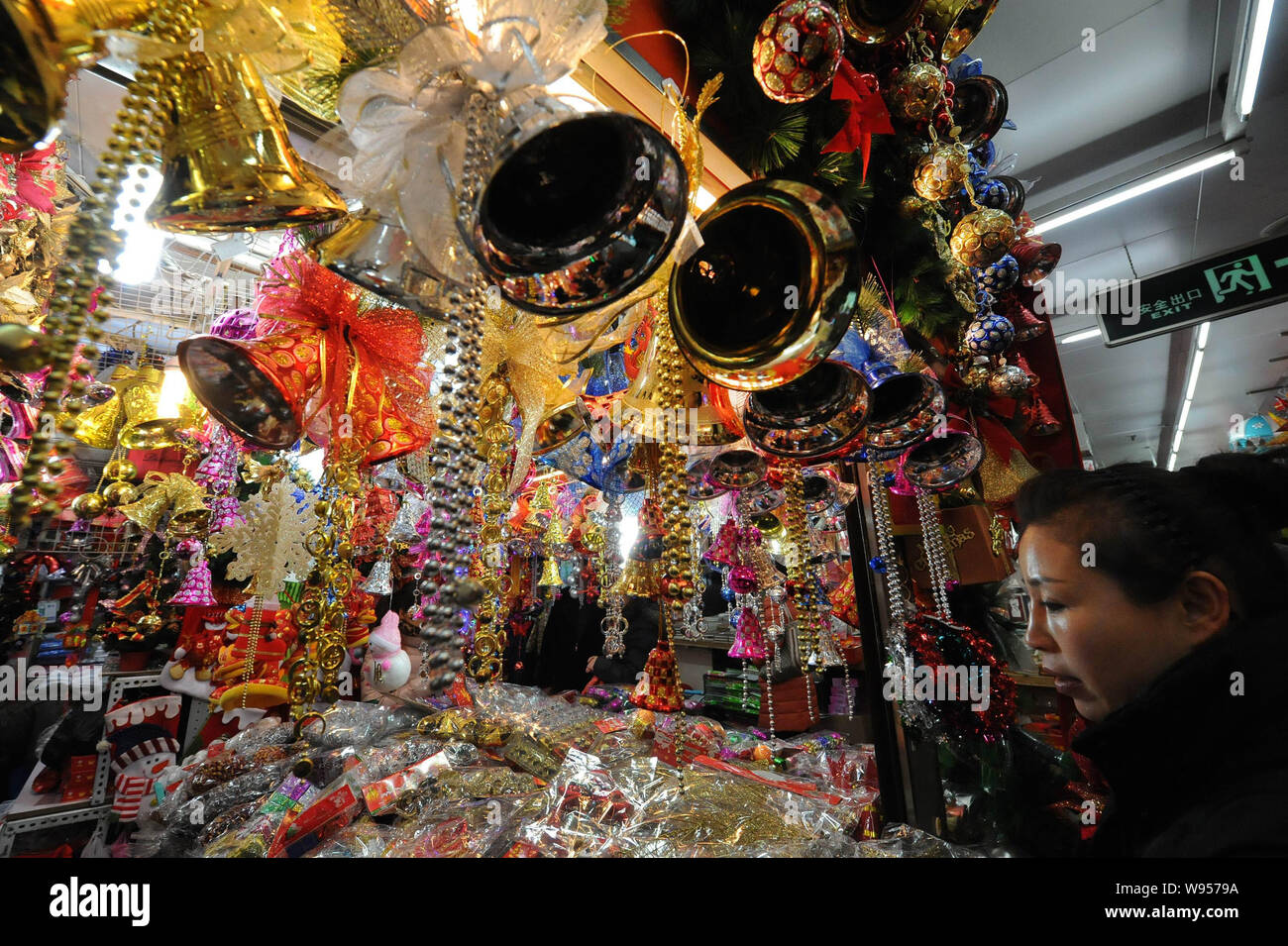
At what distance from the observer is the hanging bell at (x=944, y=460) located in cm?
159

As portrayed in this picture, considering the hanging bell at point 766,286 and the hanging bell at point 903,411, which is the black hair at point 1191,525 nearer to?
the hanging bell at point 903,411

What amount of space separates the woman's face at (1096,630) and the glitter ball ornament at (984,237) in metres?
0.87

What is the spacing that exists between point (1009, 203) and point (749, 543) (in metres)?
1.80

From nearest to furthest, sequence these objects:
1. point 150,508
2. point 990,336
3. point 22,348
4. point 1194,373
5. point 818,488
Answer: point 22,348
point 990,336
point 818,488
point 150,508
point 1194,373

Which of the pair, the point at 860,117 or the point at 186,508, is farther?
the point at 186,508

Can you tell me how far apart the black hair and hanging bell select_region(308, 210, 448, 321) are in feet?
4.20

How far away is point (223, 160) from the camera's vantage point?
1.77 feet

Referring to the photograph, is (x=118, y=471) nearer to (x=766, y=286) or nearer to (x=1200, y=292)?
(x=766, y=286)

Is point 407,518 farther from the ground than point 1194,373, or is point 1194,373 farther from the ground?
point 1194,373

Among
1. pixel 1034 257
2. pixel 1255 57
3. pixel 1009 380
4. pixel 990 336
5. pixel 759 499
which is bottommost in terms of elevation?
pixel 759 499

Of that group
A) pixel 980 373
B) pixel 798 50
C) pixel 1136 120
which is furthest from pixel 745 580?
pixel 1136 120

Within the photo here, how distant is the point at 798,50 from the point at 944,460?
1.25 m
